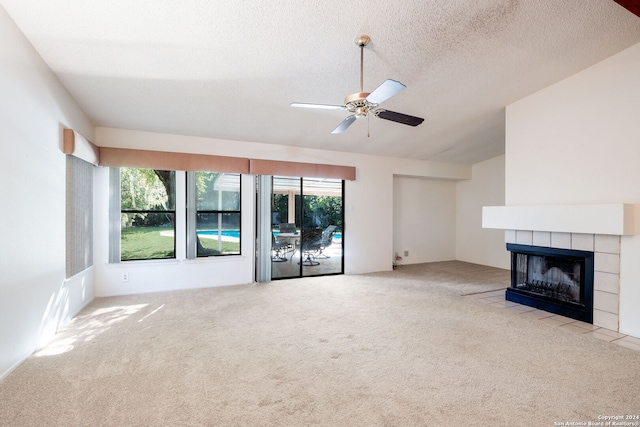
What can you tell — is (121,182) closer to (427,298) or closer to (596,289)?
(427,298)

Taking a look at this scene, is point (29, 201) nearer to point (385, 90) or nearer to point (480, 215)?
point (385, 90)

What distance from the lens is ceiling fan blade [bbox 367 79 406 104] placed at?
213cm

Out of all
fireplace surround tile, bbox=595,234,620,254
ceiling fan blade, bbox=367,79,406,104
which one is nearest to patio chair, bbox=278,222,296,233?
ceiling fan blade, bbox=367,79,406,104

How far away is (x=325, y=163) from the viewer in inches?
216

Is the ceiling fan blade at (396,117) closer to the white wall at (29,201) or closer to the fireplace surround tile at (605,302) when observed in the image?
the fireplace surround tile at (605,302)

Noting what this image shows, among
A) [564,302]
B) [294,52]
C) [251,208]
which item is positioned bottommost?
[564,302]

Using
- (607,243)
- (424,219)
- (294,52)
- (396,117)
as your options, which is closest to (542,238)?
(607,243)

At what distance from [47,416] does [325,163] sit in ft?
15.3

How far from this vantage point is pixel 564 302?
11.5 feet

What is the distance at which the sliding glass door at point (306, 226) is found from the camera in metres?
5.27

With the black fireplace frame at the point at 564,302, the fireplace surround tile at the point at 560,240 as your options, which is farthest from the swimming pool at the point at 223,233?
the fireplace surround tile at the point at 560,240

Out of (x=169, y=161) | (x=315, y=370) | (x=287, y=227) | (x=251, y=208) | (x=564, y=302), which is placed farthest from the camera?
(x=287, y=227)

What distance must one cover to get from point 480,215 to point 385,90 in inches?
222

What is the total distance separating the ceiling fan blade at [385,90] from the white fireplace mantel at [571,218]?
2.64 meters
